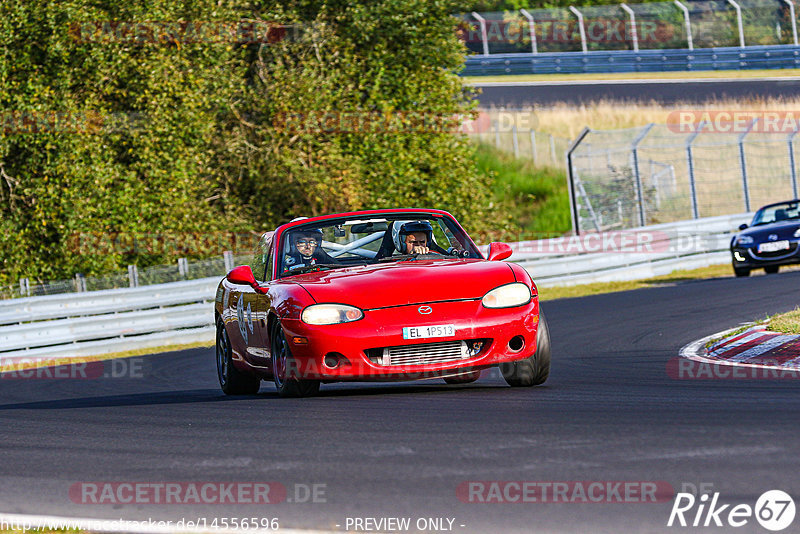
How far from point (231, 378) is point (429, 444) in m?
4.55

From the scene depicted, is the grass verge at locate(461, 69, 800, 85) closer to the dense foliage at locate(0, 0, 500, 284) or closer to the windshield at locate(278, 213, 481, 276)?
the dense foliage at locate(0, 0, 500, 284)

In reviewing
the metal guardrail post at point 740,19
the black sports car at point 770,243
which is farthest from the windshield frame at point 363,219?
the metal guardrail post at point 740,19

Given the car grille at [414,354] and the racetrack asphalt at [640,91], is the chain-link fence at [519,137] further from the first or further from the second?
the car grille at [414,354]

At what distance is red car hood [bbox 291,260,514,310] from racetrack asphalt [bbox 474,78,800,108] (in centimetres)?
3633

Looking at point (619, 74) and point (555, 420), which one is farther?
point (619, 74)

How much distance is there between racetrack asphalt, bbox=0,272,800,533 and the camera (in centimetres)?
493

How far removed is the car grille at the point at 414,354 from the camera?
818 cm

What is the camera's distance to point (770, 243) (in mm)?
22344

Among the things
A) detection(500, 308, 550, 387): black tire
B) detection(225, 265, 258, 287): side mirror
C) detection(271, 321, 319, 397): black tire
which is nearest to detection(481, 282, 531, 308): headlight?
detection(500, 308, 550, 387): black tire

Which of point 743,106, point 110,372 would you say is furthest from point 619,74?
point 110,372

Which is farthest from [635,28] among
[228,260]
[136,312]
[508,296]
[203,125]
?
[508,296]

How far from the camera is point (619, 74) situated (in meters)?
47.8

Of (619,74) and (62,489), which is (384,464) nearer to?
(62,489)

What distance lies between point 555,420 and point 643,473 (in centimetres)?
164
